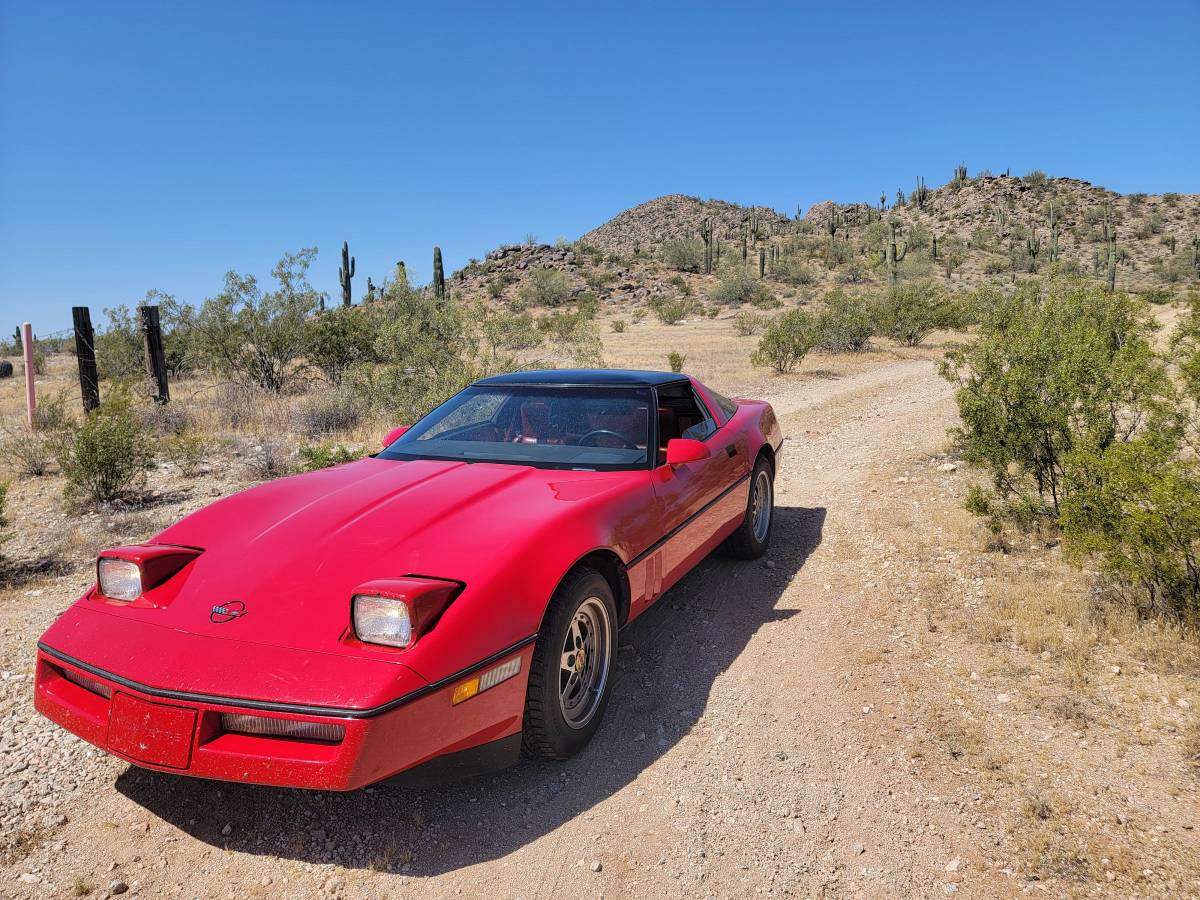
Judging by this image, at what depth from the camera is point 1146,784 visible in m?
2.79

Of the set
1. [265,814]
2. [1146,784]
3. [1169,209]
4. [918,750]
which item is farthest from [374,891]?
[1169,209]

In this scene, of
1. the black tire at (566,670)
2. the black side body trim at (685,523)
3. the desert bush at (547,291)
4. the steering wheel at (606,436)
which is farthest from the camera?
the desert bush at (547,291)

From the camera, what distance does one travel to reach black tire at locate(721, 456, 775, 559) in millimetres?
5051

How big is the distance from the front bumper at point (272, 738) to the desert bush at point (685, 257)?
55.1m

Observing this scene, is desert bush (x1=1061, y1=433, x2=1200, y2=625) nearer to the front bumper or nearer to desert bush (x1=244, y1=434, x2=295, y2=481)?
the front bumper

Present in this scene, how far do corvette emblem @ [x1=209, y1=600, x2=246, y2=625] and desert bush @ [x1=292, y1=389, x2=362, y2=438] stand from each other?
8481mm

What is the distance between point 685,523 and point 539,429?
93 cm

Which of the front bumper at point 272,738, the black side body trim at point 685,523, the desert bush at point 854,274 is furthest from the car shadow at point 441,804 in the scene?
the desert bush at point 854,274

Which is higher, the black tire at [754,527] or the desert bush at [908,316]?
the desert bush at [908,316]

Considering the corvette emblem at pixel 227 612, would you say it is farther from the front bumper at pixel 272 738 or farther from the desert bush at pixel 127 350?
the desert bush at pixel 127 350

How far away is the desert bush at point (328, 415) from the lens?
35.5 ft

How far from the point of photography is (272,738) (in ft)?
7.53

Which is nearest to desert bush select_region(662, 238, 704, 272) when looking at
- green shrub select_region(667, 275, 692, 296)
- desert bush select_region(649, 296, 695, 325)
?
green shrub select_region(667, 275, 692, 296)

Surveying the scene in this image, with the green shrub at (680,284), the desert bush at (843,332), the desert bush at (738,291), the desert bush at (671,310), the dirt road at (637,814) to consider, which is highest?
the green shrub at (680,284)
